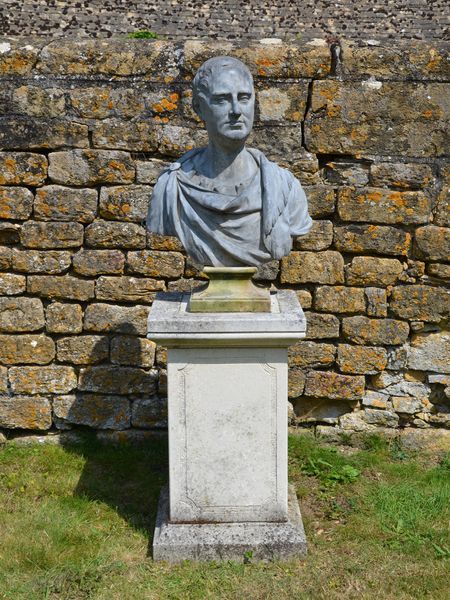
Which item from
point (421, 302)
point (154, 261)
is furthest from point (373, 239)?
point (154, 261)

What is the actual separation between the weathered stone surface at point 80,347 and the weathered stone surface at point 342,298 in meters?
1.44

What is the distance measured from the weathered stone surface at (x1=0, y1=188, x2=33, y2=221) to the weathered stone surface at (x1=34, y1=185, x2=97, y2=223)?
50 mm

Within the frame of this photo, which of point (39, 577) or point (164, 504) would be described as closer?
point (39, 577)

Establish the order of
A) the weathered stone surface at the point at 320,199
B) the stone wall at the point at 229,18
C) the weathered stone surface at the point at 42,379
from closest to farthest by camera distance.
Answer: the weathered stone surface at the point at 320,199 → the weathered stone surface at the point at 42,379 → the stone wall at the point at 229,18

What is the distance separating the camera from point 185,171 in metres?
3.45

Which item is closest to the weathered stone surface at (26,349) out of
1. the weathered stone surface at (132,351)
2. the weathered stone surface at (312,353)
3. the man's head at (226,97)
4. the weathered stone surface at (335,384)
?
the weathered stone surface at (132,351)

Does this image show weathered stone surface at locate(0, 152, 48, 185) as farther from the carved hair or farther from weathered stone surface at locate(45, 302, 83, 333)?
the carved hair

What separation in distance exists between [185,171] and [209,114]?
1.12 feet

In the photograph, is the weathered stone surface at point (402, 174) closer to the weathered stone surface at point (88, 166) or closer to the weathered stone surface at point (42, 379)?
the weathered stone surface at point (88, 166)

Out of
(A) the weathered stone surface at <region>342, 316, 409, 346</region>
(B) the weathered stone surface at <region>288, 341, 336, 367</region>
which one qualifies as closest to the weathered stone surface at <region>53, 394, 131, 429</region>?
(B) the weathered stone surface at <region>288, 341, 336, 367</region>

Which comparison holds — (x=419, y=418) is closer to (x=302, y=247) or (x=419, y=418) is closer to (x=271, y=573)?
(x=302, y=247)

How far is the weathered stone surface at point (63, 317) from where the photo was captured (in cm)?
466

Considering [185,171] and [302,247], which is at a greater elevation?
[185,171]

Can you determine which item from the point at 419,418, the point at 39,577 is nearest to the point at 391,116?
the point at 419,418
